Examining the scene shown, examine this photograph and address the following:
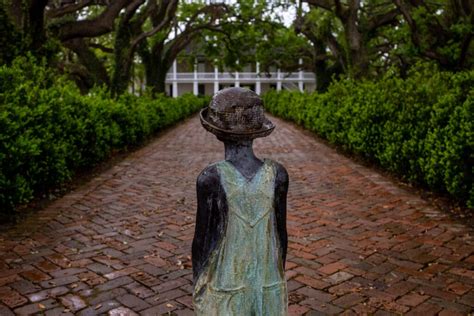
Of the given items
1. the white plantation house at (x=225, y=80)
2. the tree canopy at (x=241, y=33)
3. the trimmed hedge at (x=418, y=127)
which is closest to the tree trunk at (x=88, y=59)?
the tree canopy at (x=241, y=33)

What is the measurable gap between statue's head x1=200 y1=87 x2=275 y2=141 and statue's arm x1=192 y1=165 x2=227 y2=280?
0.54 feet

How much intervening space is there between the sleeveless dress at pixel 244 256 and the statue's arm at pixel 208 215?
2 cm

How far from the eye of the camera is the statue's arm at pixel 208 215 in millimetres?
1918

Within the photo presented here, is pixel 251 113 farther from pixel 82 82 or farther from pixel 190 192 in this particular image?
pixel 82 82

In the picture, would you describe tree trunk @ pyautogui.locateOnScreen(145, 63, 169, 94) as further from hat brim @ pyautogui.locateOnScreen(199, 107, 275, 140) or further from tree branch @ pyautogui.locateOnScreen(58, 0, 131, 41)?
hat brim @ pyautogui.locateOnScreen(199, 107, 275, 140)

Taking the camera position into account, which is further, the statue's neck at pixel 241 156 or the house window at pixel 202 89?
the house window at pixel 202 89

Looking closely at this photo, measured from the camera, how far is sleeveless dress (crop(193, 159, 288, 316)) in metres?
1.92

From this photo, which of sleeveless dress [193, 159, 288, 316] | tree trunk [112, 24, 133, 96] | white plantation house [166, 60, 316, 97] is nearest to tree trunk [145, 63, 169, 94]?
tree trunk [112, 24, 133, 96]

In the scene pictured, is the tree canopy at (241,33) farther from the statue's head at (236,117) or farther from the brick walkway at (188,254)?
the statue's head at (236,117)

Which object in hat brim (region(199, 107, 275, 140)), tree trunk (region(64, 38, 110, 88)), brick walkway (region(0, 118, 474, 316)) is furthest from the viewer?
tree trunk (region(64, 38, 110, 88))

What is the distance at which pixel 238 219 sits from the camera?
1929mm

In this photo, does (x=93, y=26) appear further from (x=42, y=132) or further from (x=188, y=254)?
(x=188, y=254)

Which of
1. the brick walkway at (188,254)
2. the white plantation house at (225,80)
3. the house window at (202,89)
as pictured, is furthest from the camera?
the house window at (202,89)

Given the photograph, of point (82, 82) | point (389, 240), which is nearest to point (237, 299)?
point (389, 240)
